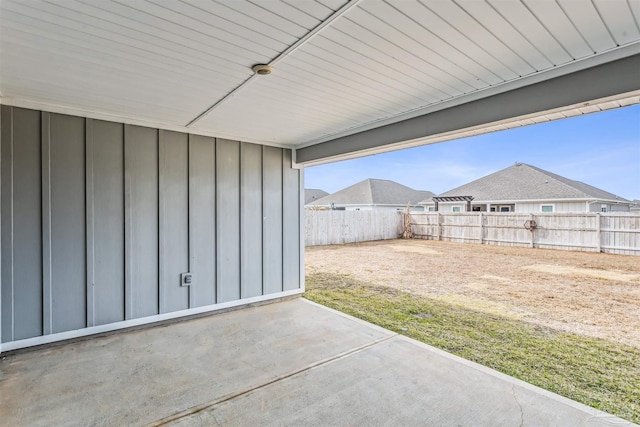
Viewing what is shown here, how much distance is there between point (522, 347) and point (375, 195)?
17638 millimetres

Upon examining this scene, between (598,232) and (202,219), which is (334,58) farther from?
(598,232)

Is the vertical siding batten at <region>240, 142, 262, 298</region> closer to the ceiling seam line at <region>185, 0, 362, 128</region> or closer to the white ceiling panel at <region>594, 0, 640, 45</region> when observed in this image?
the ceiling seam line at <region>185, 0, 362, 128</region>

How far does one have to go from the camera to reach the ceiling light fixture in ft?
7.12

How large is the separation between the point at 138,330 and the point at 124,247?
3.11 feet

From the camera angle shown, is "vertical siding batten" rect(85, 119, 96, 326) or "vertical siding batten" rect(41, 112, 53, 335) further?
"vertical siding batten" rect(85, 119, 96, 326)

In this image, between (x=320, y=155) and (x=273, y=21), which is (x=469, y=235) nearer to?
(x=320, y=155)

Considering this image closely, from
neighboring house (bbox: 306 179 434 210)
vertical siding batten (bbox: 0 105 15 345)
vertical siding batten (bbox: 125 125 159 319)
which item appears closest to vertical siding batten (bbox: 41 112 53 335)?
vertical siding batten (bbox: 0 105 15 345)

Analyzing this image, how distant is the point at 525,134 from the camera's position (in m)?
22.7

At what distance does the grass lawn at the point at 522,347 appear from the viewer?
235cm

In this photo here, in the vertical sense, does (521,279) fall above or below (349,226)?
below

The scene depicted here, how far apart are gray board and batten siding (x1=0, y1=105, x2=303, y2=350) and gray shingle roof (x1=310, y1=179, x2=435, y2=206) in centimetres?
1598

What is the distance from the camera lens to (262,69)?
2199 mm

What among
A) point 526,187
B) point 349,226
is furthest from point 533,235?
point 349,226

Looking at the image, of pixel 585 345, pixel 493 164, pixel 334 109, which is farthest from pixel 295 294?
pixel 493 164
